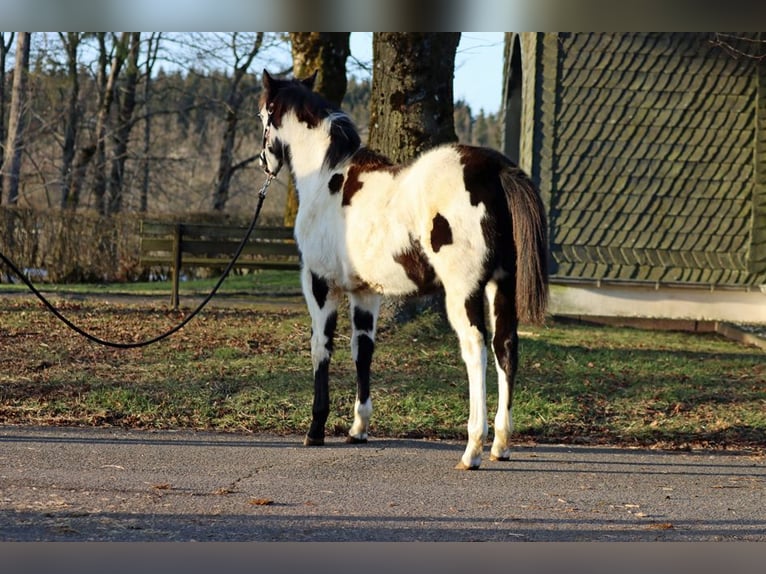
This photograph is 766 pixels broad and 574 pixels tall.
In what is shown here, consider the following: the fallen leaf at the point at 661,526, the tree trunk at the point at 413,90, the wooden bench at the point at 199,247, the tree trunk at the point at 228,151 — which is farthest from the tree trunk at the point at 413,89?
the tree trunk at the point at 228,151

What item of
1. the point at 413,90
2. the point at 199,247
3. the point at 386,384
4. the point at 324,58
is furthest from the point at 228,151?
the point at 386,384

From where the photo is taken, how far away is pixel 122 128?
3603cm

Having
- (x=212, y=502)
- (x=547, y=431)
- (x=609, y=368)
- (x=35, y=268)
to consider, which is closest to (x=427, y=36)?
(x=609, y=368)

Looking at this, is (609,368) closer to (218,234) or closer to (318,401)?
(318,401)

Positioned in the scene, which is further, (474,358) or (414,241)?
(414,241)

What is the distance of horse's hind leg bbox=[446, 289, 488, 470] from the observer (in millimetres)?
7309

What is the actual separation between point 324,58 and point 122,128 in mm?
17612

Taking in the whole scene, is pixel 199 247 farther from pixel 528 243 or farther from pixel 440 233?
pixel 528 243

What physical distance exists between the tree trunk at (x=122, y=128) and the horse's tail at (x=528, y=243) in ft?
96.2

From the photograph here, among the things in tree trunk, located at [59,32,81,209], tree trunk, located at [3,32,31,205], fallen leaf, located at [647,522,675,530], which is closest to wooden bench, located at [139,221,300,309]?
tree trunk, located at [3,32,31,205]

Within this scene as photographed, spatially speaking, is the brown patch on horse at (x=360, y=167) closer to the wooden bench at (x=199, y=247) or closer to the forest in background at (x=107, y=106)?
the wooden bench at (x=199, y=247)

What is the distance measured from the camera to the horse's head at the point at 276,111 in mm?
8555

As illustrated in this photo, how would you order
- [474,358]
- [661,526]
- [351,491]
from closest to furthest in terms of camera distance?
[661,526] < [351,491] < [474,358]

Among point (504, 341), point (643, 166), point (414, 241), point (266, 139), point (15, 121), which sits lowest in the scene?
point (504, 341)
